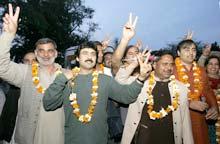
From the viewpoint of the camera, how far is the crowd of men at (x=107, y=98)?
4.77 m

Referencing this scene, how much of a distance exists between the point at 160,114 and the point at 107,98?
3.01 ft

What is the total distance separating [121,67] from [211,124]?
2236mm

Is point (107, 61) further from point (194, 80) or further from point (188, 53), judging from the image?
point (194, 80)

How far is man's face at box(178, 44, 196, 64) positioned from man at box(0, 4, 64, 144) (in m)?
2.41

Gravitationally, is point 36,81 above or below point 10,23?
below

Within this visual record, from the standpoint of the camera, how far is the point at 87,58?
504 centimetres

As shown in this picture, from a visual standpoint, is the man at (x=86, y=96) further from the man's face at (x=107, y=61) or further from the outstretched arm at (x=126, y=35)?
the man's face at (x=107, y=61)

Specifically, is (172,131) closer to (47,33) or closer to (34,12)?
(34,12)

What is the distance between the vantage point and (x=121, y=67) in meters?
5.65

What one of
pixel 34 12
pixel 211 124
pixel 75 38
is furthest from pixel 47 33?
pixel 211 124

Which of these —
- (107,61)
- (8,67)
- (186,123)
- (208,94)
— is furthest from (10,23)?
(208,94)

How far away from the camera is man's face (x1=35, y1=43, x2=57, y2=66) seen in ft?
17.6

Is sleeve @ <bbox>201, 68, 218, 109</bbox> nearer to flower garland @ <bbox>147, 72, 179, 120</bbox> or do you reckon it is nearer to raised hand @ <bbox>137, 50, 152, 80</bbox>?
flower garland @ <bbox>147, 72, 179, 120</bbox>

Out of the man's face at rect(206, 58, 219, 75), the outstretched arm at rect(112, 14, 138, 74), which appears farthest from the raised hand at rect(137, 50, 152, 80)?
the man's face at rect(206, 58, 219, 75)
